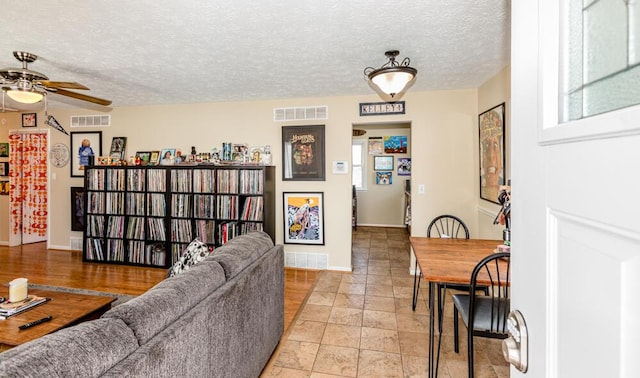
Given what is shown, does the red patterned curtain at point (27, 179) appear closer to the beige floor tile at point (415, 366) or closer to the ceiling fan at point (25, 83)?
the ceiling fan at point (25, 83)

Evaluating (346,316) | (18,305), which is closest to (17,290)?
(18,305)

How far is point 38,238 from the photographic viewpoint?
211 inches

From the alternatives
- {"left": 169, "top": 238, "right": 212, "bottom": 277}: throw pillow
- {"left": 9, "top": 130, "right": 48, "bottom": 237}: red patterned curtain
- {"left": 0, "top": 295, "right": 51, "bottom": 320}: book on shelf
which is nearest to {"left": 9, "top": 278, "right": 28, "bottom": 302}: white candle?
{"left": 0, "top": 295, "right": 51, "bottom": 320}: book on shelf

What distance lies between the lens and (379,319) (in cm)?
268

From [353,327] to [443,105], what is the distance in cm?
286

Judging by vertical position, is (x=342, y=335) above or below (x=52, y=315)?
below

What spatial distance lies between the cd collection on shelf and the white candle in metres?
1.97

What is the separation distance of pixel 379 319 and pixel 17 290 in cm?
278

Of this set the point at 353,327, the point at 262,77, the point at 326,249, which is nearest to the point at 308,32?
the point at 262,77

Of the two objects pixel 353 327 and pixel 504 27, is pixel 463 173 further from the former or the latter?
pixel 353 327

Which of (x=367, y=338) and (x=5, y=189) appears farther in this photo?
(x=5, y=189)

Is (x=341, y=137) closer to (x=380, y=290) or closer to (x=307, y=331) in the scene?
(x=380, y=290)

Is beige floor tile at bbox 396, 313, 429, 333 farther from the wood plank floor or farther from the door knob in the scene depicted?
the door knob

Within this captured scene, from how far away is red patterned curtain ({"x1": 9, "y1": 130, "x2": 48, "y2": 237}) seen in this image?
5.09 m
